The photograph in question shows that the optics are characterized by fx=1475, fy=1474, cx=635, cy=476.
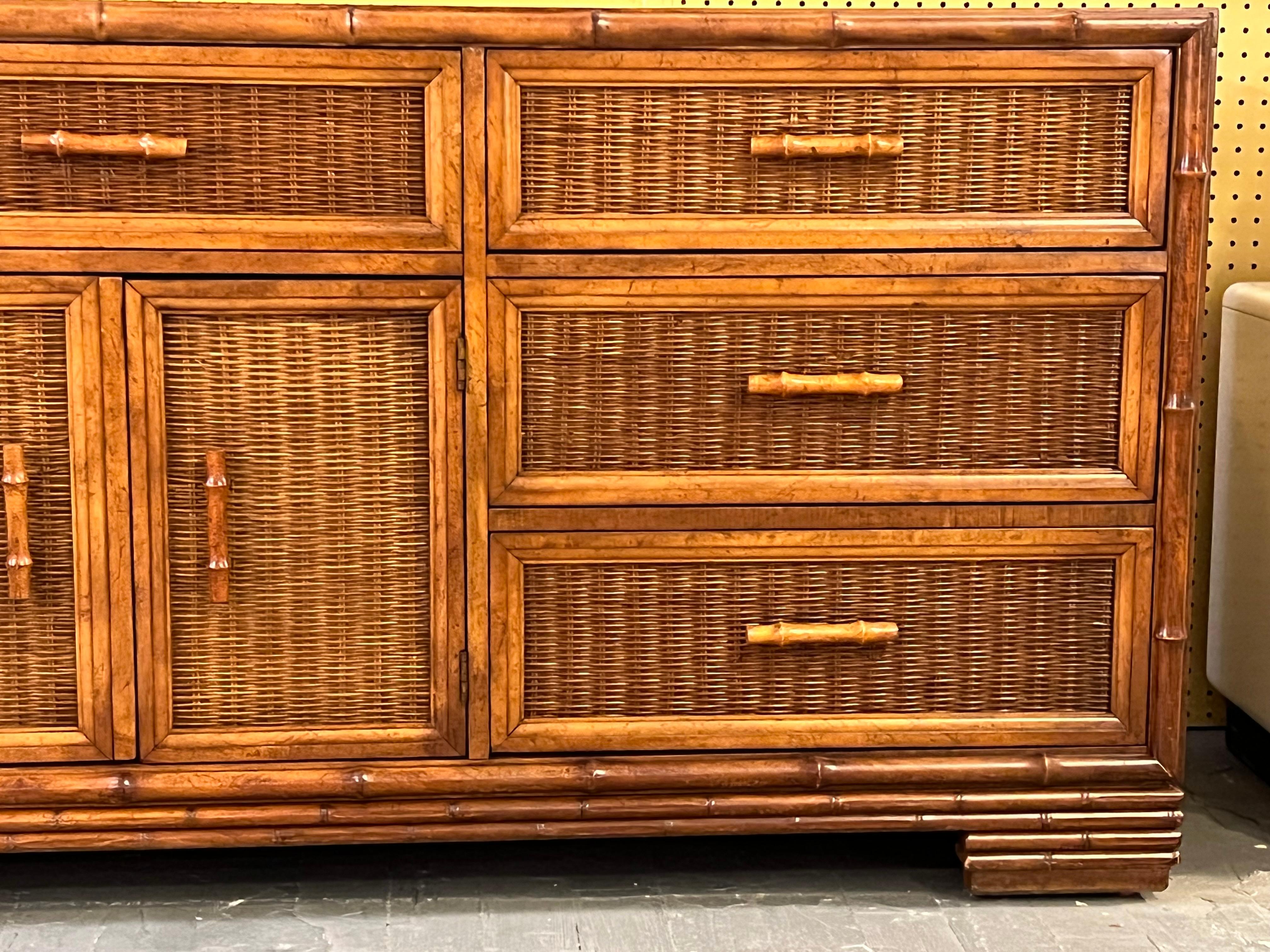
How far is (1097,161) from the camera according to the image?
161 cm

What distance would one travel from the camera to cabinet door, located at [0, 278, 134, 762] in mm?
1552

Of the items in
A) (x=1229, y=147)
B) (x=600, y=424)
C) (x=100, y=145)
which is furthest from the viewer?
(x=1229, y=147)

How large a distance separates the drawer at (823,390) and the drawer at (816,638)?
6 cm

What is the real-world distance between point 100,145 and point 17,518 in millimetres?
401

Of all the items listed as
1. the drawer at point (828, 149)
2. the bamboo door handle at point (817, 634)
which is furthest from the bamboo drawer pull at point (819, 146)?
the bamboo door handle at point (817, 634)

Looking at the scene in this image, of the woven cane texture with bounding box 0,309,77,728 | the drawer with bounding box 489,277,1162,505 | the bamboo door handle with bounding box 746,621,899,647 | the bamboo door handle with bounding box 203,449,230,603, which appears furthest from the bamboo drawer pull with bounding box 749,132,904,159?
the woven cane texture with bounding box 0,309,77,728

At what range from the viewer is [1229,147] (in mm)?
2170

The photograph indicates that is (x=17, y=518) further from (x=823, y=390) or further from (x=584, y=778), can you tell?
(x=823, y=390)

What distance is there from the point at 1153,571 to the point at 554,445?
2.25 feet

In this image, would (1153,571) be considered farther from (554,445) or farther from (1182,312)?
(554,445)

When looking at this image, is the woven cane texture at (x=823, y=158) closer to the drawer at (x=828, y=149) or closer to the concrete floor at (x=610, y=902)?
the drawer at (x=828, y=149)

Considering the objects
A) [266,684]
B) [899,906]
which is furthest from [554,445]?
[899,906]

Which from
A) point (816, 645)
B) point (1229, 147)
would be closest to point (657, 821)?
point (816, 645)

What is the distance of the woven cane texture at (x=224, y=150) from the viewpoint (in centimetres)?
153
